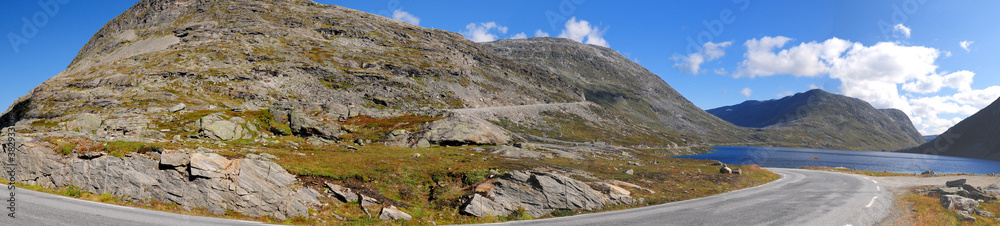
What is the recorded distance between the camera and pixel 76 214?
12344 mm

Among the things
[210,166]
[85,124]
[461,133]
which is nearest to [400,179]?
[210,166]

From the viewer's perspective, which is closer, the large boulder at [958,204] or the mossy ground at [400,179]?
the mossy ground at [400,179]

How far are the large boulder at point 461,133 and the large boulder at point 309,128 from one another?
40.9 ft

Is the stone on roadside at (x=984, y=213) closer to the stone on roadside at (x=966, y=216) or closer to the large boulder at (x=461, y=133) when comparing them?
the stone on roadside at (x=966, y=216)

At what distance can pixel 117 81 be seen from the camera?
84062 millimetres

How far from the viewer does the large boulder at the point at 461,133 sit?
4988 centimetres

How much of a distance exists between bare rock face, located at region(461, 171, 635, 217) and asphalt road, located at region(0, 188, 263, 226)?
445 inches

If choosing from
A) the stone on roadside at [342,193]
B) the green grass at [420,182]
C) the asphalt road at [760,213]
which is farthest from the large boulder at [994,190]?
the stone on roadside at [342,193]

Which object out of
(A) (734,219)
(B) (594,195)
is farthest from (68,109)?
(A) (734,219)

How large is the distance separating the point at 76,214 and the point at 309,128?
32242 millimetres

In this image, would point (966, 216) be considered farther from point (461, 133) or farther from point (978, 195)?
point (461, 133)

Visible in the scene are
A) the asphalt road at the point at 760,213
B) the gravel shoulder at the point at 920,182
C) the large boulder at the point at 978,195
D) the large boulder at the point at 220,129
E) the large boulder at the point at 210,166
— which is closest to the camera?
the asphalt road at the point at 760,213

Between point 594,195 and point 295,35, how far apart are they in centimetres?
16065

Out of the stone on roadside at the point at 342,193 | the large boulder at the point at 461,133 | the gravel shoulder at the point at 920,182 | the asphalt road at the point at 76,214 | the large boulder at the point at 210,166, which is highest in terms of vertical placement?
the large boulder at the point at 461,133
